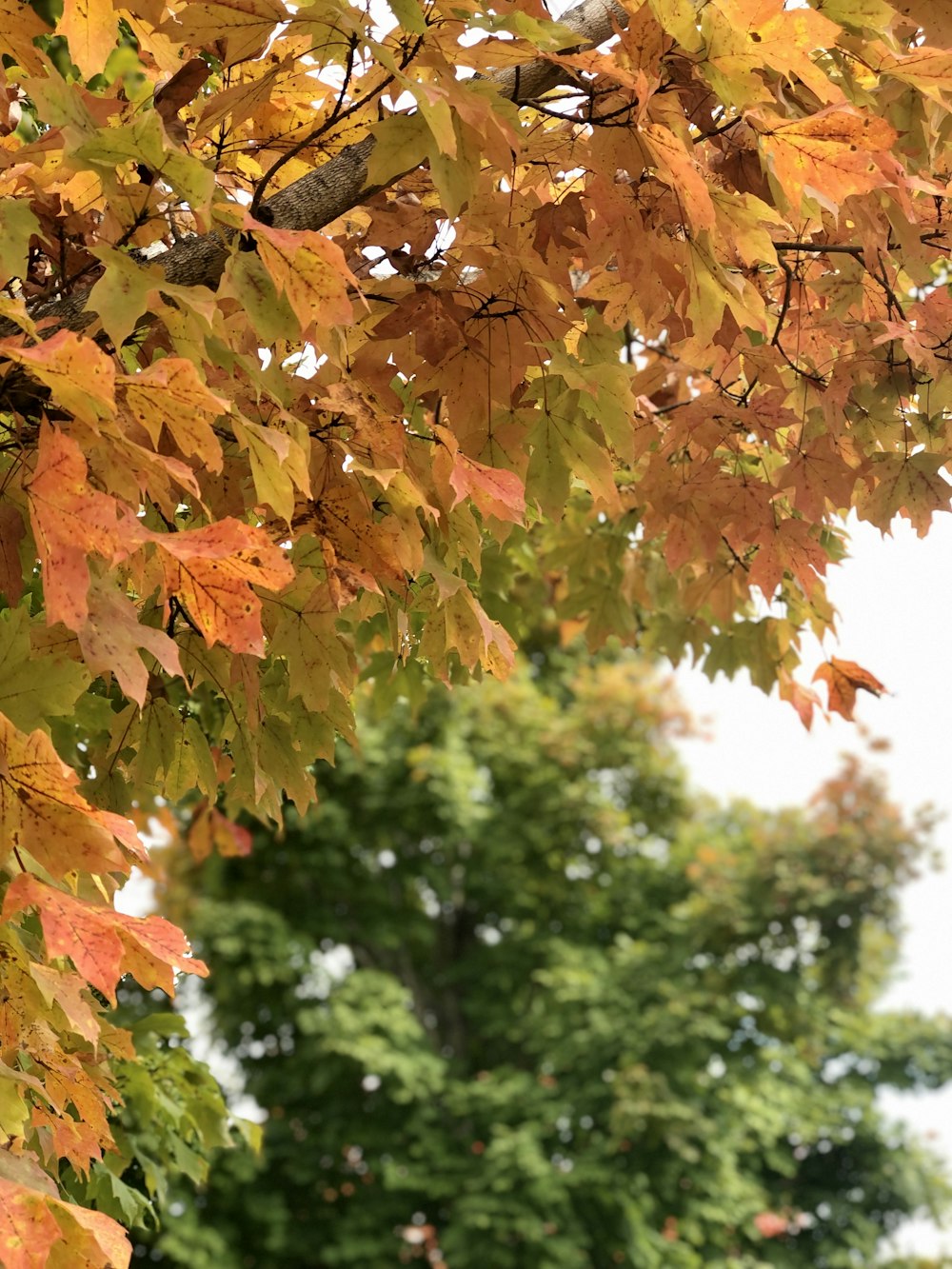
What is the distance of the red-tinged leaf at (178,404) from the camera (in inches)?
54.9

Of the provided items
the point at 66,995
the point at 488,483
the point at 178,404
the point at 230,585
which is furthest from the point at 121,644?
the point at 488,483

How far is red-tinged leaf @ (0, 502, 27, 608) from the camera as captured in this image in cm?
170

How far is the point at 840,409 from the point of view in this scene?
2.22 meters

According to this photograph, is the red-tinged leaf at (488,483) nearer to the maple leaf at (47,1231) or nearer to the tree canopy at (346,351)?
the tree canopy at (346,351)

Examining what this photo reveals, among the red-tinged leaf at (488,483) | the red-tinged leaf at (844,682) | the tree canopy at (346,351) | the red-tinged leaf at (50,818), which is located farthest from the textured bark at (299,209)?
the red-tinged leaf at (844,682)

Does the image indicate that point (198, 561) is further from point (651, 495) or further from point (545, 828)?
point (545, 828)

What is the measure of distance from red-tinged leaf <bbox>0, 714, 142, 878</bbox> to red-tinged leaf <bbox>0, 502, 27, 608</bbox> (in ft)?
1.58

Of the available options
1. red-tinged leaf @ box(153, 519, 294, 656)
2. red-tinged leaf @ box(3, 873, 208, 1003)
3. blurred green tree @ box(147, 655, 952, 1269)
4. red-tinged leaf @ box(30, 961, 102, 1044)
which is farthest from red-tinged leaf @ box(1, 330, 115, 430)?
blurred green tree @ box(147, 655, 952, 1269)

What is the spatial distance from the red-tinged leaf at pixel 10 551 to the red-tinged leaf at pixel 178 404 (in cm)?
29

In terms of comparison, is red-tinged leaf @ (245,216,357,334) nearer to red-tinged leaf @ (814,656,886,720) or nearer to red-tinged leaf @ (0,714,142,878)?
red-tinged leaf @ (0,714,142,878)

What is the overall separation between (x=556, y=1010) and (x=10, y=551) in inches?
Answer: 371

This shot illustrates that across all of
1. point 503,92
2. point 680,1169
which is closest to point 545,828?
point 680,1169

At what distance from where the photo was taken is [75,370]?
1290 mm

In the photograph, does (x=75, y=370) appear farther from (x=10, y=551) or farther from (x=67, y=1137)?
(x=67, y=1137)
